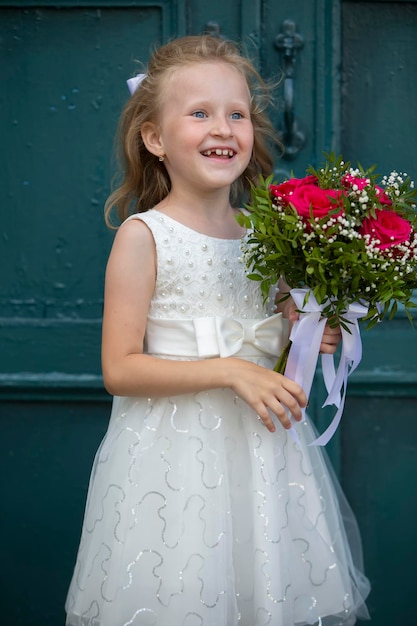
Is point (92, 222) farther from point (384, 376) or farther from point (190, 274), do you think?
point (384, 376)

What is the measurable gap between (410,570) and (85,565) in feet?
4.46

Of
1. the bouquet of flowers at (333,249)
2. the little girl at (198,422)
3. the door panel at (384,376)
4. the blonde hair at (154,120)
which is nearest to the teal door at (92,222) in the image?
the door panel at (384,376)

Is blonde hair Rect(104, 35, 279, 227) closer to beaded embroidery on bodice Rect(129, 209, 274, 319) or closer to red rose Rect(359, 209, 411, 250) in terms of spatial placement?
beaded embroidery on bodice Rect(129, 209, 274, 319)

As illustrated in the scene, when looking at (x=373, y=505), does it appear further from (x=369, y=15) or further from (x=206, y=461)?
(x=369, y=15)

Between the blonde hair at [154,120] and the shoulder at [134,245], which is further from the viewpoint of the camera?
the blonde hair at [154,120]

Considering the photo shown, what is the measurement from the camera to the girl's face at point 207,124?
217 cm

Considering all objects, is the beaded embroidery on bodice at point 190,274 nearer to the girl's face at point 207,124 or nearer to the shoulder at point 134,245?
the shoulder at point 134,245

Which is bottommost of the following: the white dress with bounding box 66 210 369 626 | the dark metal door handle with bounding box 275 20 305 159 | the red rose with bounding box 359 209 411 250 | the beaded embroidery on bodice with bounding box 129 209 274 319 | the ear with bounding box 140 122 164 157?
the white dress with bounding box 66 210 369 626

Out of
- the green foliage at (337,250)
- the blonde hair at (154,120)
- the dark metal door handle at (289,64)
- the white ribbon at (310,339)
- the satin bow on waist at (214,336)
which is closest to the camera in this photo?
the green foliage at (337,250)

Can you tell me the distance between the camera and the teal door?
2996mm

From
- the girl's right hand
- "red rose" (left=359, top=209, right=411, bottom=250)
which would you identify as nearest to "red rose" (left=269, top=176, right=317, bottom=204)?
"red rose" (left=359, top=209, right=411, bottom=250)

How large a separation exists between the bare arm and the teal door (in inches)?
35.8

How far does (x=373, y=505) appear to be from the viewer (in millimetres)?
3086

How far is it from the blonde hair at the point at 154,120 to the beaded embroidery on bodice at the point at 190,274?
0.67 ft
